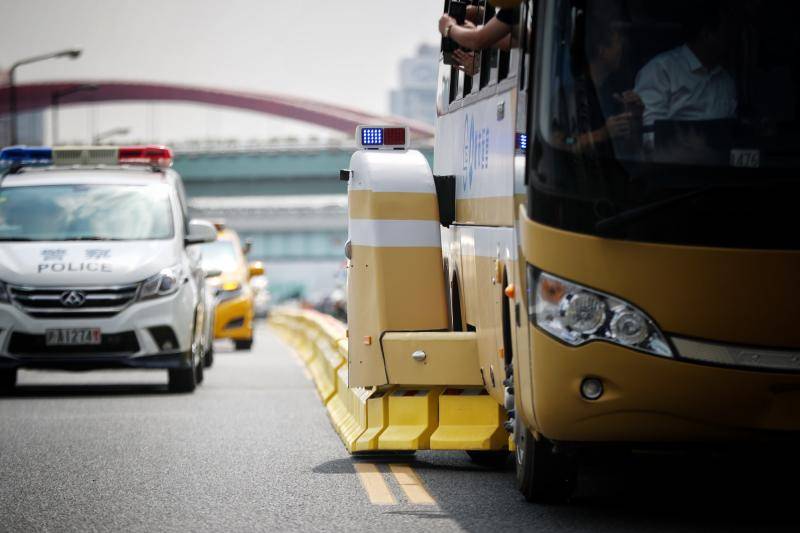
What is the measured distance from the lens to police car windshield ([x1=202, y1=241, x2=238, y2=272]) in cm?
2788

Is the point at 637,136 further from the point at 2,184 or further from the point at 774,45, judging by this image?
the point at 2,184

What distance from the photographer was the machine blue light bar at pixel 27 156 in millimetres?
17266

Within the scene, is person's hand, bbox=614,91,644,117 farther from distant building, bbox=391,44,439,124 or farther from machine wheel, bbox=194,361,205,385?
distant building, bbox=391,44,439,124

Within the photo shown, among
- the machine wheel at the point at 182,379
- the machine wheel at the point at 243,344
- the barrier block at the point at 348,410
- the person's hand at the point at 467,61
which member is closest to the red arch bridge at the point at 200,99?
the machine wheel at the point at 243,344

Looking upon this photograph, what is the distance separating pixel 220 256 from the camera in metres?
28.2

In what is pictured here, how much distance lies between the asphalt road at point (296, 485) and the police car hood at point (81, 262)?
2009 mm

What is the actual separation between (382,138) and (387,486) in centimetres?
260

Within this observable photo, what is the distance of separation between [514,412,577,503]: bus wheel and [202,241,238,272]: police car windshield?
2005 centimetres

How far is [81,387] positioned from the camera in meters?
18.3

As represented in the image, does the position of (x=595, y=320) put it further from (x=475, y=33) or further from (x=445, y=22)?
(x=445, y=22)

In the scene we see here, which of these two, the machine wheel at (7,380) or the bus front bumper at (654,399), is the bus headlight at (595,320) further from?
the machine wheel at (7,380)

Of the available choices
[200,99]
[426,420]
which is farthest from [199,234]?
[200,99]

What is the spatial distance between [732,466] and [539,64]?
3763mm

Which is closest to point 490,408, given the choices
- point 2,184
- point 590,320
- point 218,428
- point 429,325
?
point 429,325
